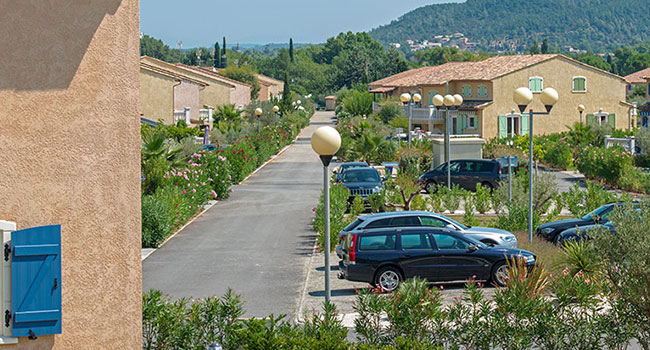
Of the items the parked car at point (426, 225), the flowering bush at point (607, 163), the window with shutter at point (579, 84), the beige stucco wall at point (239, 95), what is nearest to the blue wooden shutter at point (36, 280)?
the parked car at point (426, 225)

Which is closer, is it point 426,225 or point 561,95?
point 426,225

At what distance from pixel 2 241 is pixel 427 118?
58.7 m

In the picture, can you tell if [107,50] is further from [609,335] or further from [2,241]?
[609,335]

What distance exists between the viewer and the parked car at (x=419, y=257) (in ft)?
55.0

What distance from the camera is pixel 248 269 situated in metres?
19.7

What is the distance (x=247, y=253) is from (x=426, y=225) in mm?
4863

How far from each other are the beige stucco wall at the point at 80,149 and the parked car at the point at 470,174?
2502 centimetres

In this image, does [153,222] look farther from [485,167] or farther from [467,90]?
[467,90]

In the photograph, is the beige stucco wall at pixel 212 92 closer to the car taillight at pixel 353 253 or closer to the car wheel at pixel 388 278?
the car taillight at pixel 353 253

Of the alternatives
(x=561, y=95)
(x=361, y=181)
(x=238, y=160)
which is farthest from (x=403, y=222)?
(x=561, y=95)

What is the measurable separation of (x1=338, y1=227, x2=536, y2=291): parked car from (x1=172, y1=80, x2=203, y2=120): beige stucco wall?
41.8 metres

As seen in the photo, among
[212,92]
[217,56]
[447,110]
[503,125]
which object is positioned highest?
[217,56]

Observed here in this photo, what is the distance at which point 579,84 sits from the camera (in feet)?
193

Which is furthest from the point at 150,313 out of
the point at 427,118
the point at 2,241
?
the point at 427,118
